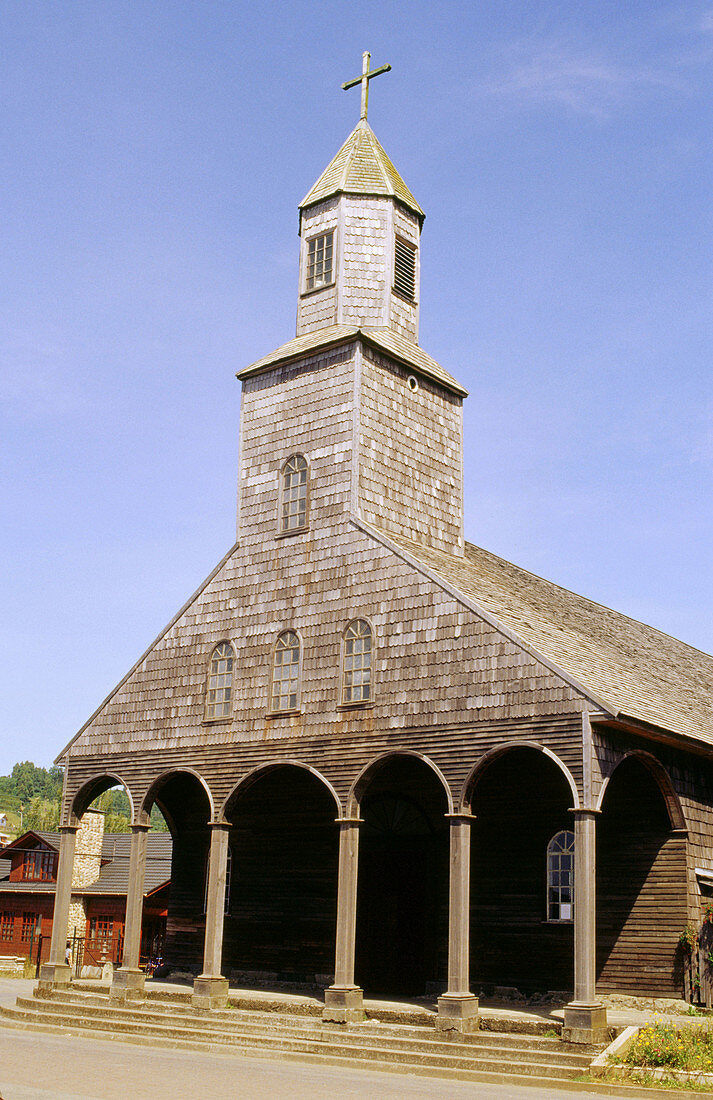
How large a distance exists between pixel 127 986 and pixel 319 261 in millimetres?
15638

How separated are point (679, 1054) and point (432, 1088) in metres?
3.13

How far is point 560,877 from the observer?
20.0 m

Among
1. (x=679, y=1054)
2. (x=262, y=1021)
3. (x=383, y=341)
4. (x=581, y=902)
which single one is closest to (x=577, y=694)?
(x=581, y=902)

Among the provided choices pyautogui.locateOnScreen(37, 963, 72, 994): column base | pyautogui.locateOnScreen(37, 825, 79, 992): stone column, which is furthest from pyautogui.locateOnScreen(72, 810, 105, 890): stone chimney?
pyautogui.locateOnScreen(37, 963, 72, 994): column base

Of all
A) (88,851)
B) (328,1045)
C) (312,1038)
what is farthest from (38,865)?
(328,1045)

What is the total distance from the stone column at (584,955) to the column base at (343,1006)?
3685 mm

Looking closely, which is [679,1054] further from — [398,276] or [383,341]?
[398,276]

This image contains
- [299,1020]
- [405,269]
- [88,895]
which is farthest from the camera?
[88,895]

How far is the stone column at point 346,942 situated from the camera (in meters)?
17.9

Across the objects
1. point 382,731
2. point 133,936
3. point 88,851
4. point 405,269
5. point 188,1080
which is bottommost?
point 188,1080

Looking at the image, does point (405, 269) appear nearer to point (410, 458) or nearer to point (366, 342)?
point (366, 342)

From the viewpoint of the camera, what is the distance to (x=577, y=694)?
16.7 m

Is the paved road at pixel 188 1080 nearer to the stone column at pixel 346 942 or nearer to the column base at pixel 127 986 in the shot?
the stone column at pixel 346 942

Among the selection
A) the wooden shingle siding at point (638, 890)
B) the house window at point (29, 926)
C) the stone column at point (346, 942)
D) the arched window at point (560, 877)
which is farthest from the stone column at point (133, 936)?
the house window at point (29, 926)
